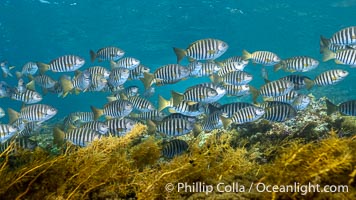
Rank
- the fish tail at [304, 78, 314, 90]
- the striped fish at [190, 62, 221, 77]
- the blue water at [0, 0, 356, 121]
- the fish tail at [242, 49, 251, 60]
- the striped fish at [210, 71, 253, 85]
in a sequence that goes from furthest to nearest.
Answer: the blue water at [0, 0, 356, 121] < the fish tail at [242, 49, 251, 60] < the striped fish at [190, 62, 221, 77] < the striped fish at [210, 71, 253, 85] < the fish tail at [304, 78, 314, 90]

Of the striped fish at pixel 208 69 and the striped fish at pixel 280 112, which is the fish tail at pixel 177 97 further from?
the striped fish at pixel 208 69

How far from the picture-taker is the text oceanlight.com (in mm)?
3345

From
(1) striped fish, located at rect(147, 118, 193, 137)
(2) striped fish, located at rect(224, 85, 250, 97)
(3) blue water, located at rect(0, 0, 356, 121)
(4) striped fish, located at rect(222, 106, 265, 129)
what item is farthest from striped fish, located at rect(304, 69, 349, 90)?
(3) blue water, located at rect(0, 0, 356, 121)

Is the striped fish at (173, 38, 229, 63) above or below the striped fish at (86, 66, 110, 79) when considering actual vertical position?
above

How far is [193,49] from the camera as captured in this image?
338 inches

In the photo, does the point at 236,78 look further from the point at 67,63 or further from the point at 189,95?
the point at 67,63

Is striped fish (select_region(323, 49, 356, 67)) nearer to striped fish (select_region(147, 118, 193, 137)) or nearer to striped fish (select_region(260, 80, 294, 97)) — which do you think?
striped fish (select_region(260, 80, 294, 97))

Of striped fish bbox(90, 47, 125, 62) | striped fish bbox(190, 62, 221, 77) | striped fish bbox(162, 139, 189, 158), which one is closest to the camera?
striped fish bbox(162, 139, 189, 158)

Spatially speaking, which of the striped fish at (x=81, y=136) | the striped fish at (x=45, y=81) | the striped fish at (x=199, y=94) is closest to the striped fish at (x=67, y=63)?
the striped fish at (x=45, y=81)

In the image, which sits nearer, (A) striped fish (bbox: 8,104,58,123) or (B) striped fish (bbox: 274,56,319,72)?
(A) striped fish (bbox: 8,104,58,123)

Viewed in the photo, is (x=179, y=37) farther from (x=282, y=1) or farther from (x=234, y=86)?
(x=234, y=86)

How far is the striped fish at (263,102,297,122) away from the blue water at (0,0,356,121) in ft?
73.3

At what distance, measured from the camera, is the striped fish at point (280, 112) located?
7.28 meters

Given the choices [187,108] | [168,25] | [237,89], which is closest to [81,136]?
[187,108]
